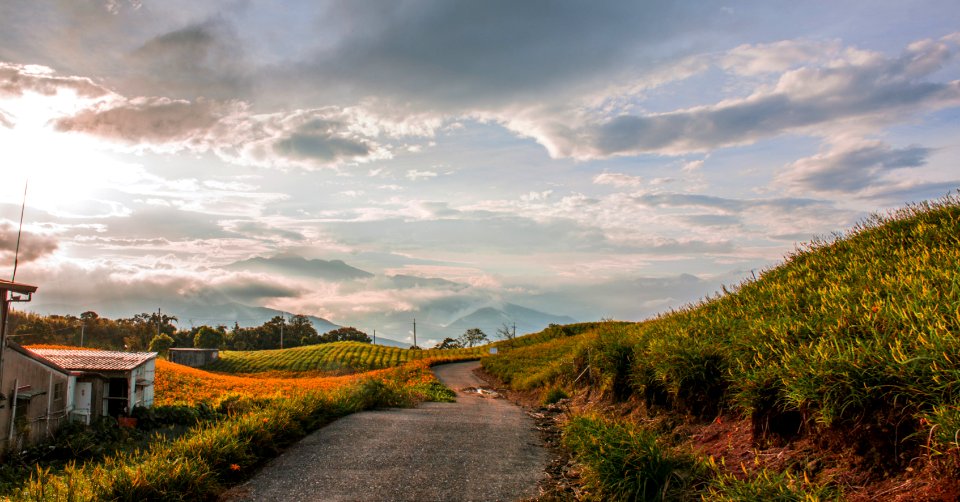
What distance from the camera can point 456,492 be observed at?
7570 mm

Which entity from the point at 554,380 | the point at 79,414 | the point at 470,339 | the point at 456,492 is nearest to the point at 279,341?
the point at 470,339

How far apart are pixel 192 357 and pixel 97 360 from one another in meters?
43.3

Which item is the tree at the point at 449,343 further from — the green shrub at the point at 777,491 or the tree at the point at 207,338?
the green shrub at the point at 777,491

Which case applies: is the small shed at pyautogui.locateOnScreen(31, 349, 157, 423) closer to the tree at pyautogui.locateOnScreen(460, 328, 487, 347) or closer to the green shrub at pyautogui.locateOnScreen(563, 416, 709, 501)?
the green shrub at pyautogui.locateOnScreen(563, 416, 709, 501)

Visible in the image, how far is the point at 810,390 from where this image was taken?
5680 millimetres

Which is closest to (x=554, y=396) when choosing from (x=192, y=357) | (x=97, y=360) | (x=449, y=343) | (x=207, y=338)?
(x=97, y=360)

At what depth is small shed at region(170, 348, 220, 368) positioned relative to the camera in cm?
6094

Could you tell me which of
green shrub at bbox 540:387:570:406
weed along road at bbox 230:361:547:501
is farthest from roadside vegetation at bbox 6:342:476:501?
green shrub at bbox 540:387:570:406

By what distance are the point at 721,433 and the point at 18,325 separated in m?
78.7

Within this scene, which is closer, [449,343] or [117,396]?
[117,396]

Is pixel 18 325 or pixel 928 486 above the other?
pixel 18 325

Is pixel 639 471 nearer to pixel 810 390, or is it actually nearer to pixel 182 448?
pixel 810 390

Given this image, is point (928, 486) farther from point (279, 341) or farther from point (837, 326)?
point (279, 341)

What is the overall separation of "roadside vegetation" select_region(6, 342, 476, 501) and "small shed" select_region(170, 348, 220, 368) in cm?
4288
